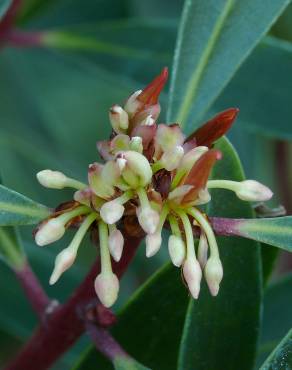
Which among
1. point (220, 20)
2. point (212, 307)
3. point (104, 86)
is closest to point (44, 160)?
point (104, 86)

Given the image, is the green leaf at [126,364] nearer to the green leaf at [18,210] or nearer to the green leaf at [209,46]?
the green leaf at [18,210]

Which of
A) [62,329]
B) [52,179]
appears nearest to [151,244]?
[52,179]

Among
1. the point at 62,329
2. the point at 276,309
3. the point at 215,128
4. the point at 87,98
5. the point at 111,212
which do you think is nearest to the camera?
the point at 111,212

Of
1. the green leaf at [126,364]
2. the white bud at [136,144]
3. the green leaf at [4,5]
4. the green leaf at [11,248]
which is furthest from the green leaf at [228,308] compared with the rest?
the green leaf at [4,5]

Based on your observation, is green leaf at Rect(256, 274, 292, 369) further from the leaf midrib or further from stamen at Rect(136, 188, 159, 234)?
stamen at Rect(136, 188, 159, 234)

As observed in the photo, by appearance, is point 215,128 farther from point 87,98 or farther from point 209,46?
point 87,98

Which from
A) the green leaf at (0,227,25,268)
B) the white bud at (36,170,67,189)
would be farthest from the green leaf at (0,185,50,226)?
the green leaf at (0,227,25,268)
